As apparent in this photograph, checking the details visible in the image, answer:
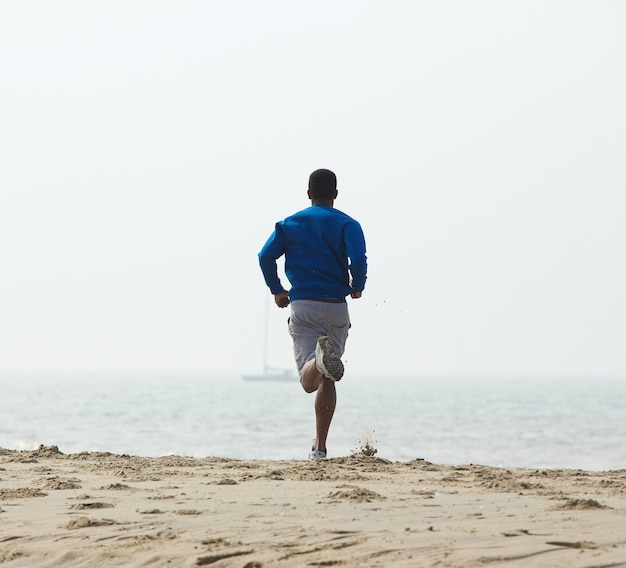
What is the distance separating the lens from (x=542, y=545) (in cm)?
315

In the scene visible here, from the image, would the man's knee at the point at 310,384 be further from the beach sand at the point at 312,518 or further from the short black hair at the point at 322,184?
the short black hair at the point at 322,184

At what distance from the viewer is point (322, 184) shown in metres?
6.50

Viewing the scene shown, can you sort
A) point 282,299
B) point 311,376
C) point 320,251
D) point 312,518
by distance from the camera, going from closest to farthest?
point 312,518 < point 311,376 < point 320,251 < point 282,299

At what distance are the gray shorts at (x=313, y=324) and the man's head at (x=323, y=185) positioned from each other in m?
0.74

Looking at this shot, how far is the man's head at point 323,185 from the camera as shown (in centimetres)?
649

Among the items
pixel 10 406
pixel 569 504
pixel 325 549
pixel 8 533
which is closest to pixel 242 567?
pixel 325 549

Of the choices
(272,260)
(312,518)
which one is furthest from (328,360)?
(312,518)

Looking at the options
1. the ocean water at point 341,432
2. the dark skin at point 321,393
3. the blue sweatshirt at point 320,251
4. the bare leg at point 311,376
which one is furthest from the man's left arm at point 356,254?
the ocean water at point 341,432

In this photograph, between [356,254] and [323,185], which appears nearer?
[356,254]

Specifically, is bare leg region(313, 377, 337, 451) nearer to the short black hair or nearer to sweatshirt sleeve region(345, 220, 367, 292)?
sweatshirt sleeve region(345, 220, 367, 292)

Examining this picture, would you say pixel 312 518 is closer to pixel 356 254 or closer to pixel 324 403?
pixel 324 403

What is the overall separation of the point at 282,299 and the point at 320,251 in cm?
44

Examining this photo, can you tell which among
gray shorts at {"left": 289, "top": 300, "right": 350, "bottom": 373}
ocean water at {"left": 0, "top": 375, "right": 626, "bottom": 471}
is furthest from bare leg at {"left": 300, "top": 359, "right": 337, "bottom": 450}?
ocean water at {"left": 0, "top": 375, "right": 626, "bottom": 471}

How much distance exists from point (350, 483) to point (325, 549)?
1.73 metres
